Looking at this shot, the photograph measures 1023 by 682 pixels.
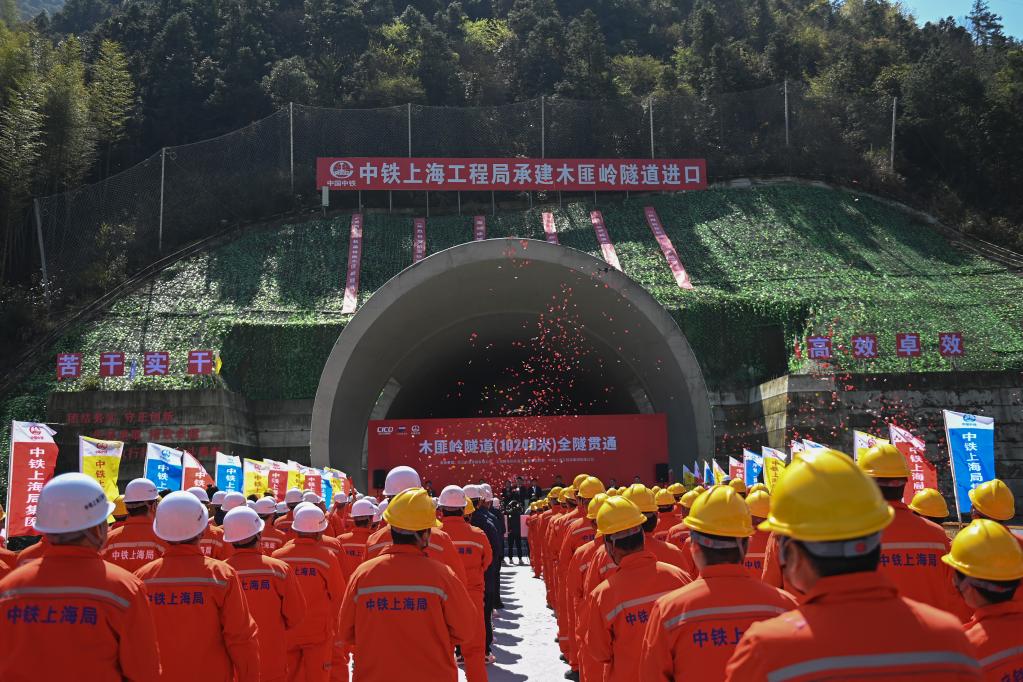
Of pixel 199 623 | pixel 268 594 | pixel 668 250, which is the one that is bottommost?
pixel 268 594

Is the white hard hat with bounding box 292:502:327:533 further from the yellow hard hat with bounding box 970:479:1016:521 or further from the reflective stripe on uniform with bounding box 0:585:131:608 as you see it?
the yellow hard hat with bounding box 970:479:1016:521

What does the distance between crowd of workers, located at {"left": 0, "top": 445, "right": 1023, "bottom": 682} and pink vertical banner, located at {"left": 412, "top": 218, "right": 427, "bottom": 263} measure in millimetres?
28099

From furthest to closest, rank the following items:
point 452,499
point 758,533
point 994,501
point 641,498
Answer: point 452,499, point 758,533, point 641,498, point 994,501

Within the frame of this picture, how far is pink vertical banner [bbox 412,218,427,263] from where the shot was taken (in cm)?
3529

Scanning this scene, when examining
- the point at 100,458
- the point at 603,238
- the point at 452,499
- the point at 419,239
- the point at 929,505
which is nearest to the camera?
the point at 929,505

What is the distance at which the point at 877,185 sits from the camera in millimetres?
41062

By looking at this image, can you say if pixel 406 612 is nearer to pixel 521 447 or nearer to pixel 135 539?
pixel 135 539

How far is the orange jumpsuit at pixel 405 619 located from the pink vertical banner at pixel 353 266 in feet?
85.3

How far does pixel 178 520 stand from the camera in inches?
185

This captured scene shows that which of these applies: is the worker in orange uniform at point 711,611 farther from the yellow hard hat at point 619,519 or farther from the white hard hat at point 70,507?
the white hard hat at point 70,507

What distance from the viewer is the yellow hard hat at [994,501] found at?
19.1 feet

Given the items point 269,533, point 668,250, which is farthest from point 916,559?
point 668,250

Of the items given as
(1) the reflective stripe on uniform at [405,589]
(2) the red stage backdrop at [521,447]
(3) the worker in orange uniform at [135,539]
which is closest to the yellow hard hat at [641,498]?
(1) the reflective stripe on uniform at [405,589]

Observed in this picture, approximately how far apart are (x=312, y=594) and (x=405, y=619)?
2.52 m
